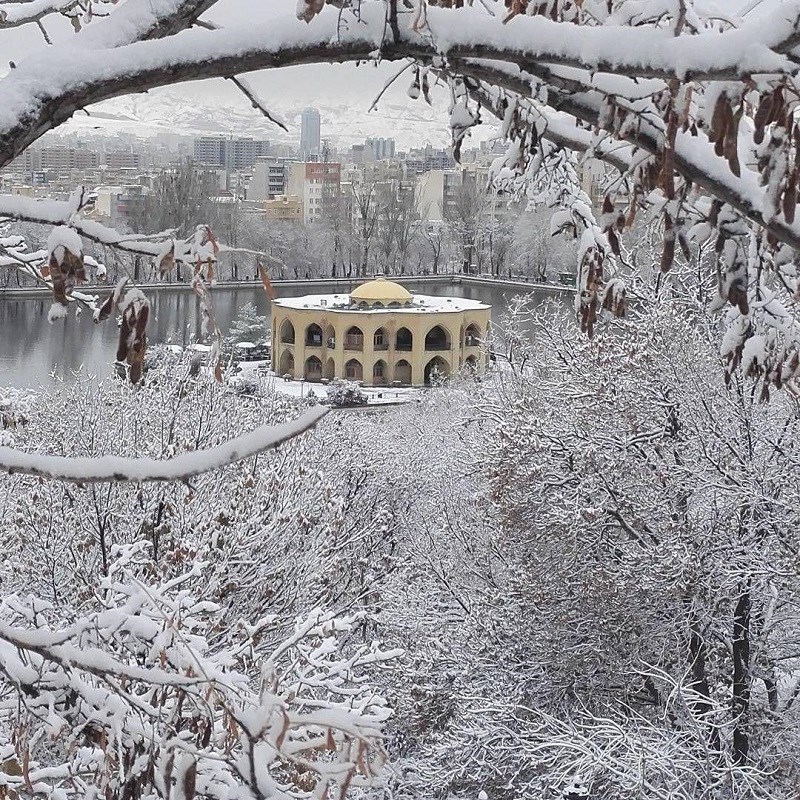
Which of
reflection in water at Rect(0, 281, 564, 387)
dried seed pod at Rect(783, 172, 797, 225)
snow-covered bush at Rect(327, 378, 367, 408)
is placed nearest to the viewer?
dried seed pod at Rect(783, 172, 797, 225)

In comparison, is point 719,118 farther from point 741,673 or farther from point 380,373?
point 380,373

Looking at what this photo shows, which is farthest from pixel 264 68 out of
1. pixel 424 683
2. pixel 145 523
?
pixel 424 683

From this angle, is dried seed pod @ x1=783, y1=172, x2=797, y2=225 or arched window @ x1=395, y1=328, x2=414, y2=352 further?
arched window @ x1=395, y1=328, x2=414, y2=352

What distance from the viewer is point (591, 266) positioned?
9.05 ft

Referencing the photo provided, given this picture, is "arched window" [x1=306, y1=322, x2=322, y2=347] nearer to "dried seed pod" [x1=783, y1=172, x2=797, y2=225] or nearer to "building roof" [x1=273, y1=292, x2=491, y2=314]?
"building roof" [x1=273, y1=292, x2=491, y2=314]

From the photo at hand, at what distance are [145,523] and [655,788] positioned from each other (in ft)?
15.8

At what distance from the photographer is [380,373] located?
43.2 metres

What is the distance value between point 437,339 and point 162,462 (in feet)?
138

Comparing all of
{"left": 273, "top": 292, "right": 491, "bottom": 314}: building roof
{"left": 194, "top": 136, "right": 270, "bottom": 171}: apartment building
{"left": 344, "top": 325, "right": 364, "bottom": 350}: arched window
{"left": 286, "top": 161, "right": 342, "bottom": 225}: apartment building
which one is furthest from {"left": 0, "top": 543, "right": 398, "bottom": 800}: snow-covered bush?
{"left": 194, "top": 136, "right": 270, "bottom": 171}: apartment building

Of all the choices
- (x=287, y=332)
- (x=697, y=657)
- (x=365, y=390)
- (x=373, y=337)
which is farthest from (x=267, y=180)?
(x=697, y=657)

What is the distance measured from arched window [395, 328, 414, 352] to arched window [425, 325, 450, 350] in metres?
0.82

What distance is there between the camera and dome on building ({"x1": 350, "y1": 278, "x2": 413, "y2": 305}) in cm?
4359

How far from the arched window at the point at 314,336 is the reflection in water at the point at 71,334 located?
12.9 feet

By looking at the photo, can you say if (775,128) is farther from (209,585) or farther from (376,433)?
(376,433)
